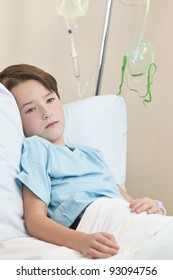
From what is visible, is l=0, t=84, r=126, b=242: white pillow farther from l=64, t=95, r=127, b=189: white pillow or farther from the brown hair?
the brown hair

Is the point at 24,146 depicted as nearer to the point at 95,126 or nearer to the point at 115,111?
the point at 95,126

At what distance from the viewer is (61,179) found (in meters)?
1.29

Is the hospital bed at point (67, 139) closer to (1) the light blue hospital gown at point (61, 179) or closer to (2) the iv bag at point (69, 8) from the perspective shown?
(1) the light blue hospital gown at point (61, 179)

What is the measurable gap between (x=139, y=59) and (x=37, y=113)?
62 centimetres

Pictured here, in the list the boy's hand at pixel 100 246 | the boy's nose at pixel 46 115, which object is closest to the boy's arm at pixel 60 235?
the boy's hand at pixel 100 246

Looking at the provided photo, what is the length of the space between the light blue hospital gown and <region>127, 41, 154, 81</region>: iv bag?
1.92 feet

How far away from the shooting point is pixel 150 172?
7.44ft

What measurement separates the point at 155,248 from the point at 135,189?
4.65 ft

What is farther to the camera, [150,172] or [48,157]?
[150,172]

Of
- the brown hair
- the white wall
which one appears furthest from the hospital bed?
the white wall

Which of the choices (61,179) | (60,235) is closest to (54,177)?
(61,179)

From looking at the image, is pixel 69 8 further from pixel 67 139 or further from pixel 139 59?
pixel 67 139
